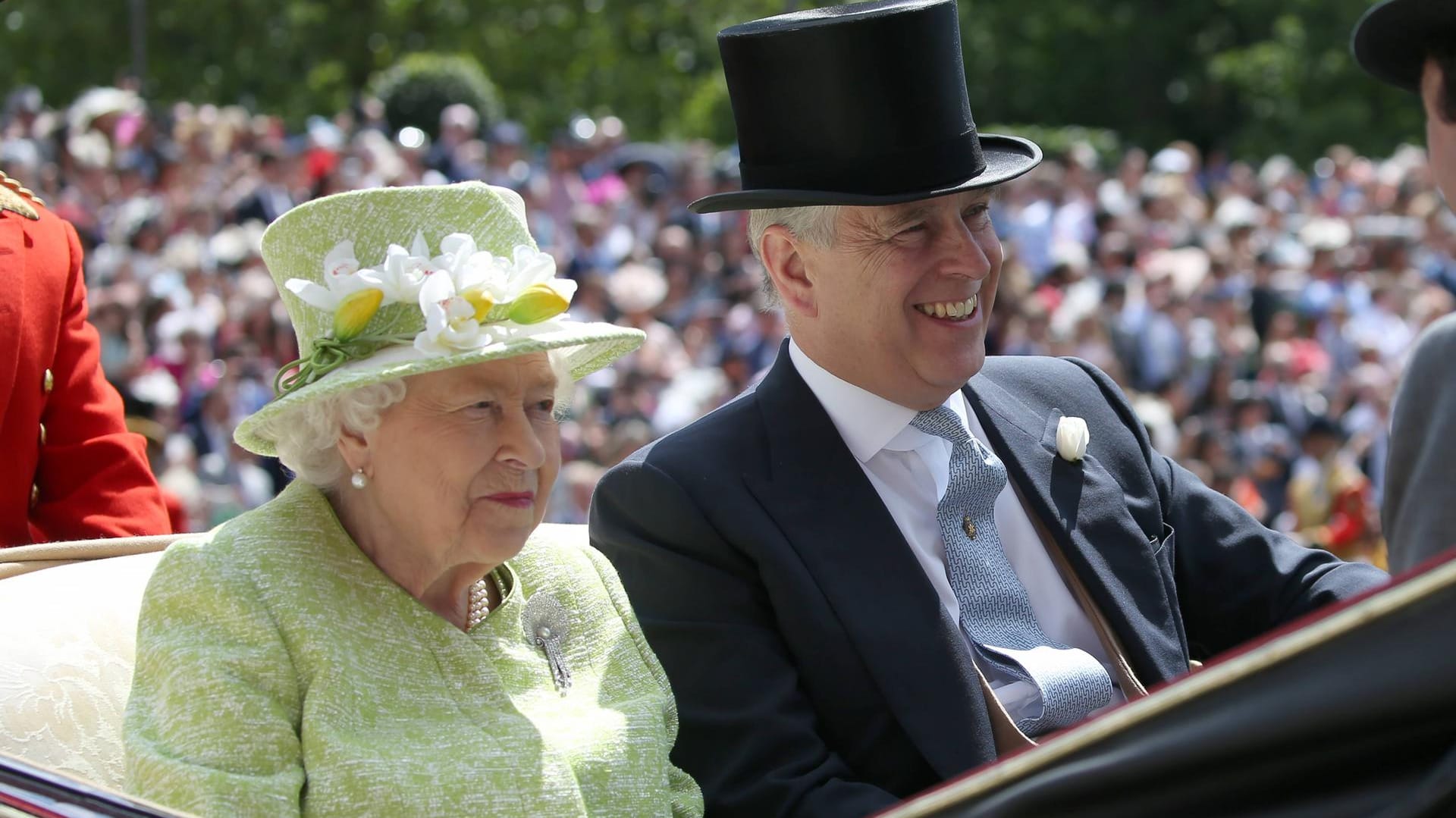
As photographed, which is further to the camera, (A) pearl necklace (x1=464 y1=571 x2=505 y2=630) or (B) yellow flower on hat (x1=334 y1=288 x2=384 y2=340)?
(A) pearl necklace (x1=464 y1=571 x2=505 y2=630)

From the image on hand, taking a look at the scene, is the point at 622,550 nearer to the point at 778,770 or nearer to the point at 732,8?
the point at 778,770

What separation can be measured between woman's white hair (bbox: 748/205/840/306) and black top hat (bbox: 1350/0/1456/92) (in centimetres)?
85

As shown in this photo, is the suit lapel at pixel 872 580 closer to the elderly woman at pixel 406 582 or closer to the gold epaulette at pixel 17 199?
the elderly woman at pixel 406 582

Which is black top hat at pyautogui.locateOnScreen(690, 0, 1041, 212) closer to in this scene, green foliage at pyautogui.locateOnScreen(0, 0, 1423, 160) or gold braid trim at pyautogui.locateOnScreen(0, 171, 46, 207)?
gold braid trim at pyautogui.locateOnScreen(0, 171, 46, 207)

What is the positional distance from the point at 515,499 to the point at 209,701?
1.70 feet

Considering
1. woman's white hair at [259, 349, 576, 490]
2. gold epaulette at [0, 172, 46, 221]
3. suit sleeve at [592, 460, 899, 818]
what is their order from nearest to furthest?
woman's white hair at [259, 349, 576, 490] → suit sleeve at [592, 460, 899, 818] → gold epaulette at [0, 172, 46, 221]

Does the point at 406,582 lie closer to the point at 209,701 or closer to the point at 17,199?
the point at 209,701

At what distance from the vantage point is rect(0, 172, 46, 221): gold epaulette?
3.07 m

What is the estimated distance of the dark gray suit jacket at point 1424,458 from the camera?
2055 millimetres

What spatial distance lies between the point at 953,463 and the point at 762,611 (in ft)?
1.39

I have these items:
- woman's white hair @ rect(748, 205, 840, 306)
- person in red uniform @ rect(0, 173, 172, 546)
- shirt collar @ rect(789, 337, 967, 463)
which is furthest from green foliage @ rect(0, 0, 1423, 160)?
shirt collar @ rect(789, 337, 967, 463)

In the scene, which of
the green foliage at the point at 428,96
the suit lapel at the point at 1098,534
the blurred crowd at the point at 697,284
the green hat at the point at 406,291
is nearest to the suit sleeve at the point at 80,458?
the green hat at the point at 406,291

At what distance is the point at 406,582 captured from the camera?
2.53 metres

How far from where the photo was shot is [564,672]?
262cm
